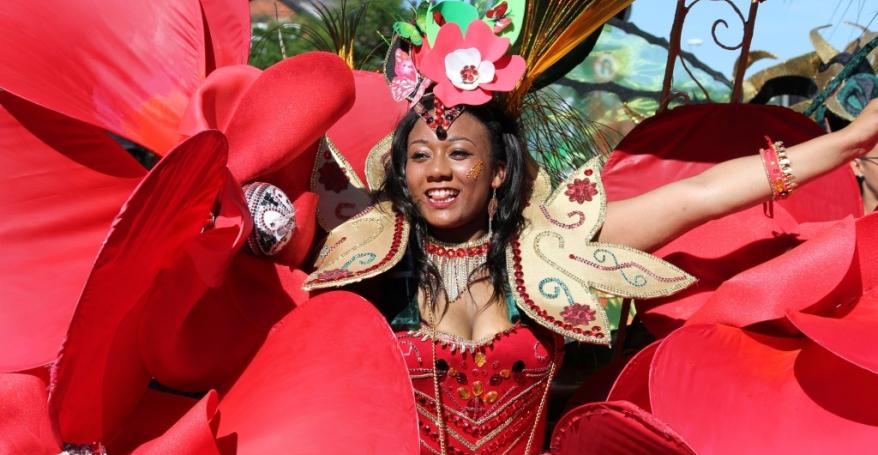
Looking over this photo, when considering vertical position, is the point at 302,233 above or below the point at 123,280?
below

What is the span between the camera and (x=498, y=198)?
2660mm

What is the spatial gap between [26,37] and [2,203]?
34 centimetres

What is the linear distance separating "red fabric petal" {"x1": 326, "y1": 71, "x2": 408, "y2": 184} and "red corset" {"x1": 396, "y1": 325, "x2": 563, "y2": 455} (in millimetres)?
677

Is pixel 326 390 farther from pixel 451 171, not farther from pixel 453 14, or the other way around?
pixel 453 14

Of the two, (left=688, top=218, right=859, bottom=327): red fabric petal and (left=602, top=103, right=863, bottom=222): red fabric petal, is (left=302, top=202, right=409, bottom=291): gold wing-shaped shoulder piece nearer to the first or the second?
(left=602, top=103, right=863, bottom=222): red fabric petal

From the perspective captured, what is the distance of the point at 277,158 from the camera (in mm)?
2402

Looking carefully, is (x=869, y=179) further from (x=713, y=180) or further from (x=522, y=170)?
(x=522, y=170)

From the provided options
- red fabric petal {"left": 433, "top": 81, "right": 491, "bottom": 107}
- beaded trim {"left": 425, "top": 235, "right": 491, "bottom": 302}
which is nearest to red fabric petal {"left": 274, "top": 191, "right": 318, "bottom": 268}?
beaded trim {"left": 425, "top": 235, "right": 491, "bottom": 302}

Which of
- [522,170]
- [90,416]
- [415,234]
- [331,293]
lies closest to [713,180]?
[522,170]

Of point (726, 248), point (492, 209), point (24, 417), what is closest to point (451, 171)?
point (492, 209)

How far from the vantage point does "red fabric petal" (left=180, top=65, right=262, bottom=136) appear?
7.18 feet

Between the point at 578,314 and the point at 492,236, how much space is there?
33 cm

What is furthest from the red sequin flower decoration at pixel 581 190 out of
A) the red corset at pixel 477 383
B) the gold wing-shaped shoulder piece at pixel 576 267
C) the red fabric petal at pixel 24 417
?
the red fabric petal at pixel 24 417

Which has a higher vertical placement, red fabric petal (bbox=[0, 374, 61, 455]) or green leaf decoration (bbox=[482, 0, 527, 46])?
green leaf decoration (bbox=[482, 0, 527, 46])
